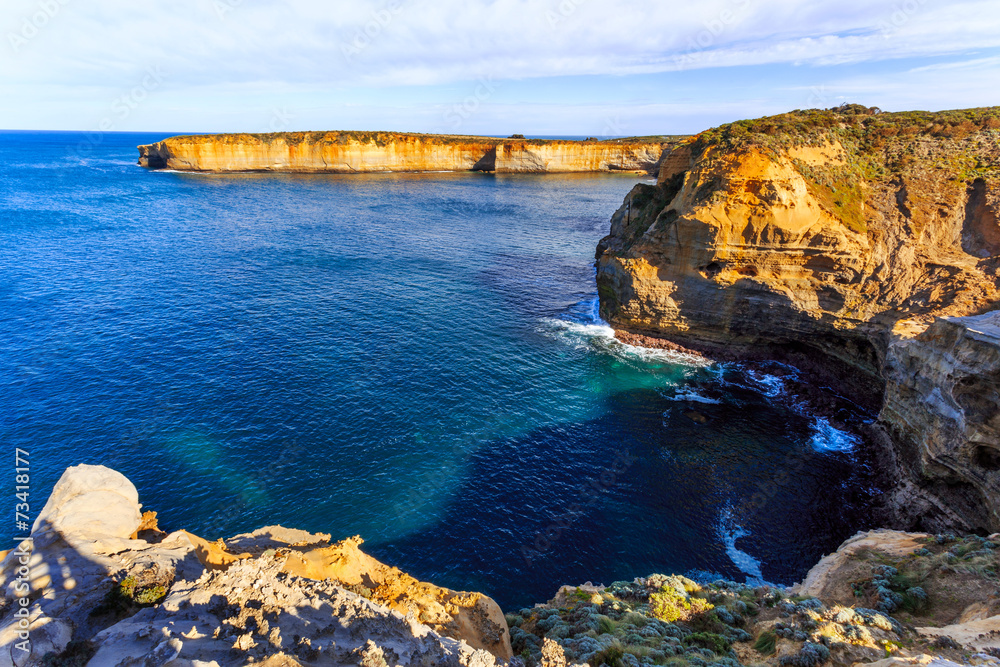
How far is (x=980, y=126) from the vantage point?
136 ft

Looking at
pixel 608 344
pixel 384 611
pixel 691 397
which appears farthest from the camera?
pixel 608 344

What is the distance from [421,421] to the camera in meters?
35.1

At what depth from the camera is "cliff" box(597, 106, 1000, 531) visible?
33219 mm

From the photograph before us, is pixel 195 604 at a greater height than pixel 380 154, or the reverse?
pixel 380 154

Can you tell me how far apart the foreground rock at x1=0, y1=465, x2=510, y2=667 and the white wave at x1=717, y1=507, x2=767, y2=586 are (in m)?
15.5

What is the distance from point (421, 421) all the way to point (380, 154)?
158646mm

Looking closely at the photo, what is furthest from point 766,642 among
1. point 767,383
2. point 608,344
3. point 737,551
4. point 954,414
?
point 608,344

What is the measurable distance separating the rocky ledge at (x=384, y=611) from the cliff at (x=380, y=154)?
149122 millimetres

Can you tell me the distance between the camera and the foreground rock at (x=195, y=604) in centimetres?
1205

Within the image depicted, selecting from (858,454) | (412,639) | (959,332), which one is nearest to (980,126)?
(959,332)

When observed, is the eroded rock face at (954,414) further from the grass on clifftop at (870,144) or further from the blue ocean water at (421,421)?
the grass on clifftop at (870,144)

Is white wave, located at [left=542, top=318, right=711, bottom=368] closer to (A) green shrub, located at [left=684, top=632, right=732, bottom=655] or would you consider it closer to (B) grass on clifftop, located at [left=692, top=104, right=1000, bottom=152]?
(B) grass on clifftop, located at [left=692, top=104, right=1000, bottom=152]

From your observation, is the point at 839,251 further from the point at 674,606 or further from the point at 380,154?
the point at 380,154

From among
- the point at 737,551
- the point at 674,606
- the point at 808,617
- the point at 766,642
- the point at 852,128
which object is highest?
the point at 852,128
